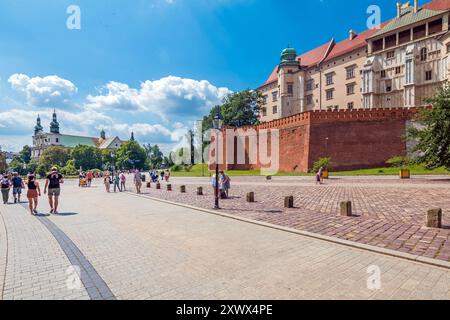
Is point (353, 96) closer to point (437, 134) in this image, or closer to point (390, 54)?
point (390, 54)

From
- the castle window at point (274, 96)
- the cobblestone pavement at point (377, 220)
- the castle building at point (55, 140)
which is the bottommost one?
the cobblestone pavement at point (377, 220)

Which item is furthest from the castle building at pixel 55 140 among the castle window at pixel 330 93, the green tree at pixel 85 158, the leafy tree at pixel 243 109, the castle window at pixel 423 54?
the castle window at pixel 423 54

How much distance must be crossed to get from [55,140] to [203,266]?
130906 millimetres

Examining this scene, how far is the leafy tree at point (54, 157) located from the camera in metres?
76.2

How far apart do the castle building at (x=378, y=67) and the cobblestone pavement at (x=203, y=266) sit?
3793 cm

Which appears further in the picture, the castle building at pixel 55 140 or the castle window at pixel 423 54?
the castle building at pixel 55 140

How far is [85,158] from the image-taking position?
261 ft

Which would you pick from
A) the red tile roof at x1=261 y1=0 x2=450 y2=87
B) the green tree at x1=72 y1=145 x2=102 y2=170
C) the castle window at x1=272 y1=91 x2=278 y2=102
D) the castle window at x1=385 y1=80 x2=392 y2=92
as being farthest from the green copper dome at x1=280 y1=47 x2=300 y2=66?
the green tree at x1=72 y1=145 x2=102 y2=170

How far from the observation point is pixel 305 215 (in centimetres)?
855

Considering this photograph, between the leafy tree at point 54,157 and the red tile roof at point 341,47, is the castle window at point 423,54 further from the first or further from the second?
the leafy tree at point 54,157

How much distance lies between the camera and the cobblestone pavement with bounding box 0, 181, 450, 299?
347cm

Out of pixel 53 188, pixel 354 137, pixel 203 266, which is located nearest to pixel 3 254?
pixel 203 266

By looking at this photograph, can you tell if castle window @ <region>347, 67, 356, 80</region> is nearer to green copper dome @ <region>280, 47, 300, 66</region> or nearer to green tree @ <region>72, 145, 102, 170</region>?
green copper dome @ <region>280, 47, 300, 66</region>
